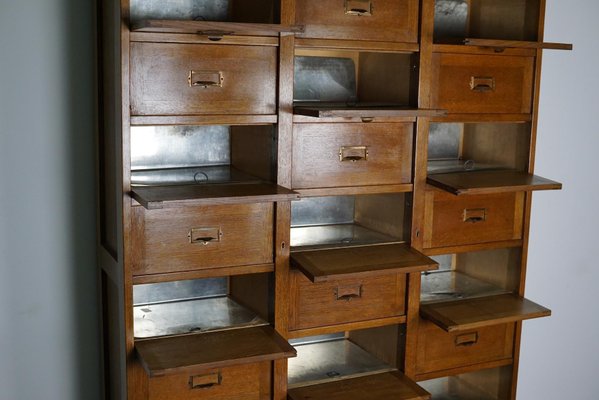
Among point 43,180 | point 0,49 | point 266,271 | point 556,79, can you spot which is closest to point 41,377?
point 43,180

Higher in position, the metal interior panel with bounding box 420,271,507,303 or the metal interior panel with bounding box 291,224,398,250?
the metal interior panel with bounding box 291,224,398,250

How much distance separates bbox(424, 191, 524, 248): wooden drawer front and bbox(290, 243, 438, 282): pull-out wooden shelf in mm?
155

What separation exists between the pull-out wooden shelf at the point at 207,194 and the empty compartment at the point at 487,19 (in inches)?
40.2

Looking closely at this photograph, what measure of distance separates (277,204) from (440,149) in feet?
3.23

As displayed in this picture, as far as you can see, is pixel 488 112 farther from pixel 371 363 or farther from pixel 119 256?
pixel 119 256

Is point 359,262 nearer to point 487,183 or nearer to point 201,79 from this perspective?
point 487,183

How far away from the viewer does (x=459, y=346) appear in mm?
3109

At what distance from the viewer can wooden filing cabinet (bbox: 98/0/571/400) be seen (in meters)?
2.48

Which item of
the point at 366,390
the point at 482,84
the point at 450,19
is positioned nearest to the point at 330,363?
the point at 366,390

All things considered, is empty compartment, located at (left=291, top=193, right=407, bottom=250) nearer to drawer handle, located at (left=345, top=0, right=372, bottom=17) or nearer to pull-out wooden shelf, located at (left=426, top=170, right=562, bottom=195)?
pull-out wooden shelf, located at (left=426, top=170, right=562, bottom=195)

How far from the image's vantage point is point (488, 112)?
118 inches

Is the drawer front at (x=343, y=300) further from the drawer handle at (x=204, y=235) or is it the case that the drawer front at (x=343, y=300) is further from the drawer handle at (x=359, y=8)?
the drawer handle at (x=359, y=8)

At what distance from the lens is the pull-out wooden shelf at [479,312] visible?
9.42 ft

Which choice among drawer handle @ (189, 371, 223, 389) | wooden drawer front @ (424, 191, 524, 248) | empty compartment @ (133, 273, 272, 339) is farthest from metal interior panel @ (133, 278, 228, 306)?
wooden drawer front @ (424, 191, 524, 248)
